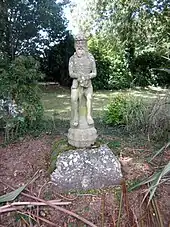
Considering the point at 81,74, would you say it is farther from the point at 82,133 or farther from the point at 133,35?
the point at 133,35

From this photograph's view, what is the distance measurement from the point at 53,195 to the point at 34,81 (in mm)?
2181

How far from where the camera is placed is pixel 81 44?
3238 millimetres

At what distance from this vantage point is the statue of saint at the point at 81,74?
3.27m

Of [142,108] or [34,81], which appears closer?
[34,81]

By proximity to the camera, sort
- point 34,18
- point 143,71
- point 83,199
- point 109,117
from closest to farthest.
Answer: point 83,199
point 109,117
point 34,18
point 143,71

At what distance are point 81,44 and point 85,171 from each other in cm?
150

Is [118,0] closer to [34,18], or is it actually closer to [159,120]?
[34,18]

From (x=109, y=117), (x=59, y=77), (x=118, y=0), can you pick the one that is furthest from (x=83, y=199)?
(x=118, y=0)

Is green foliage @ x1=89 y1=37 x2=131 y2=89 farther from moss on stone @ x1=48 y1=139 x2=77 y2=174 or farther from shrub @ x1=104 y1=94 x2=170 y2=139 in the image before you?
moss on stone @ x1=48 y1=139 x2=77 y2=174

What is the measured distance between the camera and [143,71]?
13.4m

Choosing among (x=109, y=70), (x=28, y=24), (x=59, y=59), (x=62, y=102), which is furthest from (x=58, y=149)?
(x=109, y=70)

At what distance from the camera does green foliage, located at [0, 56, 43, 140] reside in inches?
170

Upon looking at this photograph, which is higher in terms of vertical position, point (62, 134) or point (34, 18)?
point (34, 18)

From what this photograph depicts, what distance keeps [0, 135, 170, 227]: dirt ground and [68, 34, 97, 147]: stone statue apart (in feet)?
2.14
